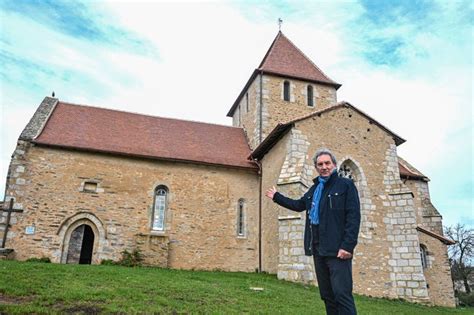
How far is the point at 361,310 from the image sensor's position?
9234 mm

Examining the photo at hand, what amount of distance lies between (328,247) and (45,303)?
4.75 meters

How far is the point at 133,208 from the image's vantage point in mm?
16266

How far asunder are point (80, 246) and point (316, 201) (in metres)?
13.4

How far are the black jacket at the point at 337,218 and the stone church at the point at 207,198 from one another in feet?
27.6

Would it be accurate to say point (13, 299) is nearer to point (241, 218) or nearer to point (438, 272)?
point (241, 218)

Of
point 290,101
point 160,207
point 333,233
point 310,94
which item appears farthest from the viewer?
point 310,94

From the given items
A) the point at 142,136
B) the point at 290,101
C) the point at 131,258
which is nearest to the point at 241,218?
the point at 131,258

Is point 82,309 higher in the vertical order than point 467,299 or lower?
higher

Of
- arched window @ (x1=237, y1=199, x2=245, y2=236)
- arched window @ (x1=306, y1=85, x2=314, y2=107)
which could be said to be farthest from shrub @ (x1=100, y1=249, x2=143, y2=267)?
arched window @ (x1=306, y1=85, x2=314, y2=107)

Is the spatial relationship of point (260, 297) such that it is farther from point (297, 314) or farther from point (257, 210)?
point (257, 210)

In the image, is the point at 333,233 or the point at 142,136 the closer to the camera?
the point at 333,233

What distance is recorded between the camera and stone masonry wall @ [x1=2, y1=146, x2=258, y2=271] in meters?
15.2

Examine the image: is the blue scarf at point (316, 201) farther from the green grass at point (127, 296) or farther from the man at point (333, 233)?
the green grass at point (127, 296)

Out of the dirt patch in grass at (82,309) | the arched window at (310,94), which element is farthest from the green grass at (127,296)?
the arched window at (310,94)
